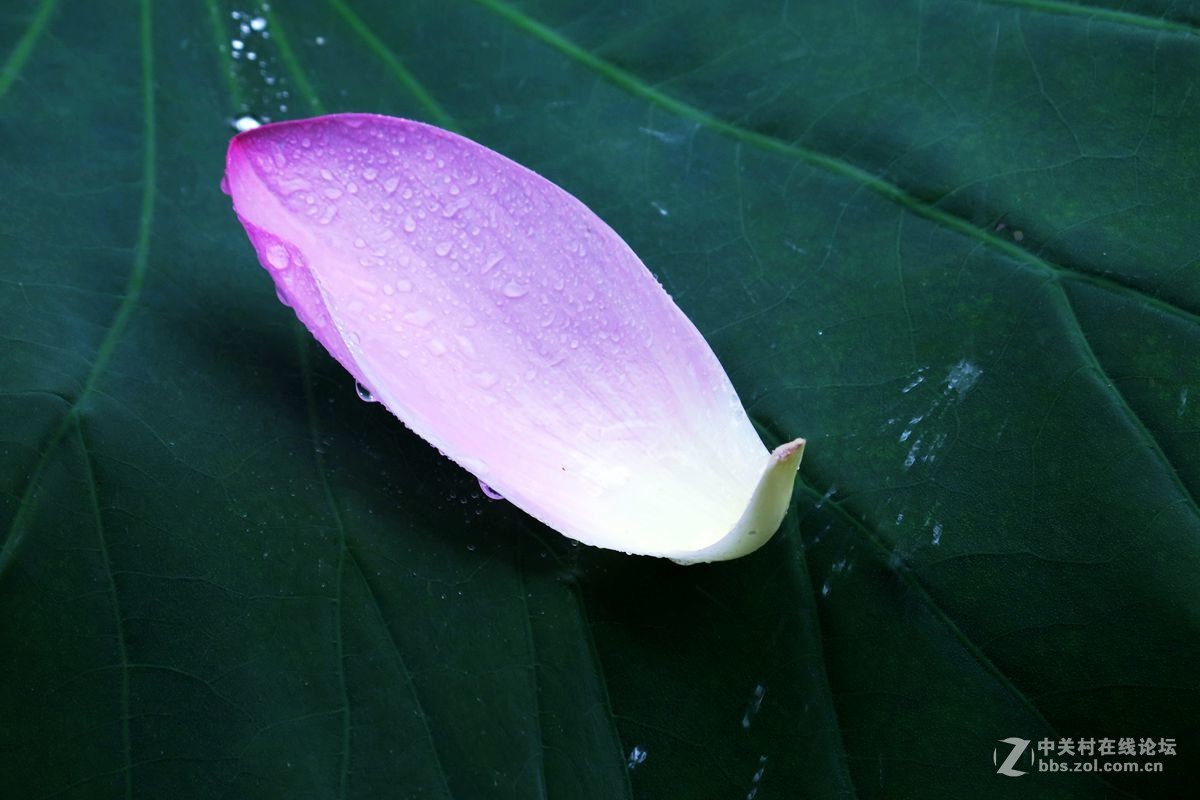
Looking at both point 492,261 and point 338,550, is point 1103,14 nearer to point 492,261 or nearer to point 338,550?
point 492,261

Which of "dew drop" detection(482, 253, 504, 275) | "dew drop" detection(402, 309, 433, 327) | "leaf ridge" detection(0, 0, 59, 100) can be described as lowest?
"dew drop" detection(402, 309, 433, 327)

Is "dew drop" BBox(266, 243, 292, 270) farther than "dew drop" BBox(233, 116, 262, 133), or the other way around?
"dew drop" BBox(233, 116, 262, 133)

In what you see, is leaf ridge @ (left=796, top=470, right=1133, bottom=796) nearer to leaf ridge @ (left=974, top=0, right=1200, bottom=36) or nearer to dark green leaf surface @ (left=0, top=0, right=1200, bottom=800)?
dark green leaf surface @ (left=0, top=0, right=1200, bottom=800)

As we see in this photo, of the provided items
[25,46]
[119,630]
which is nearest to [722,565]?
[119,630]

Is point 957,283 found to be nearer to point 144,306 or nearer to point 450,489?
point 450,489

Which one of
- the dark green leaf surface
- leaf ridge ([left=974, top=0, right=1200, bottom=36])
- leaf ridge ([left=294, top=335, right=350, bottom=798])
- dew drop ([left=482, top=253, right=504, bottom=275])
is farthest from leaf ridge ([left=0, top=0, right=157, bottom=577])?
leaf ridge ([left=974, top=0, right=1200, bottom=36])

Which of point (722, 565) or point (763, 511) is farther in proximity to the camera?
point (722, 565)

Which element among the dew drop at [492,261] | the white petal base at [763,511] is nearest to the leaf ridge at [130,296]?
the dew drop at [492,261]

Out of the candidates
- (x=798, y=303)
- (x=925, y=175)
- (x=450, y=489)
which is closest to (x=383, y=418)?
(x=450, y=489)
